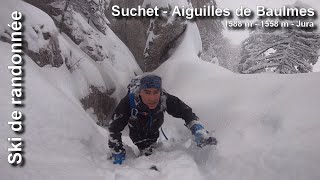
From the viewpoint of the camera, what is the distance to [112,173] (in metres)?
4.25

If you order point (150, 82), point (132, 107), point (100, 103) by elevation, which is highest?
point (150, 82)

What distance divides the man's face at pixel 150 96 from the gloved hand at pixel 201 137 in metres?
0.84

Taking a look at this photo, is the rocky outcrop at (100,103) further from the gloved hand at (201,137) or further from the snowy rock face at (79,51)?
the gloved hand at (201,137)

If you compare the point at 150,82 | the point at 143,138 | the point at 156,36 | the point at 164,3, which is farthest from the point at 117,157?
the point at 164,3

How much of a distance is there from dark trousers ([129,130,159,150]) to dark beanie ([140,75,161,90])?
106 centimetres

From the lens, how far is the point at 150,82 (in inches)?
190

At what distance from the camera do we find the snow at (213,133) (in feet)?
13.2

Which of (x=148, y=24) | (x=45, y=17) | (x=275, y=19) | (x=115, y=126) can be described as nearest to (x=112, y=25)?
(x=148, y=24)

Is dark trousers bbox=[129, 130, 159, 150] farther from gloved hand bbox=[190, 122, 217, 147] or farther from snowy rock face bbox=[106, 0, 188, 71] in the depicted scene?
snowy rock face bbox=[106, 0, 188, 71]

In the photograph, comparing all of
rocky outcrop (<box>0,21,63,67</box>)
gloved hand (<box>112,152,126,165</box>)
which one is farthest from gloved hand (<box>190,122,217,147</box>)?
rocky outcrop (<box>0,21,63,67</box>)

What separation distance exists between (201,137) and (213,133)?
1.11m

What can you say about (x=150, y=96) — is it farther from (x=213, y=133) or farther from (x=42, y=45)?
(x=42, y=45)

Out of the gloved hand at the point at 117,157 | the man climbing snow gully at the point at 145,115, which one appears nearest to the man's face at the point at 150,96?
the man climbing snow gully at the point at 145,115

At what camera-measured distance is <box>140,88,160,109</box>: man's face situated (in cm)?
486
